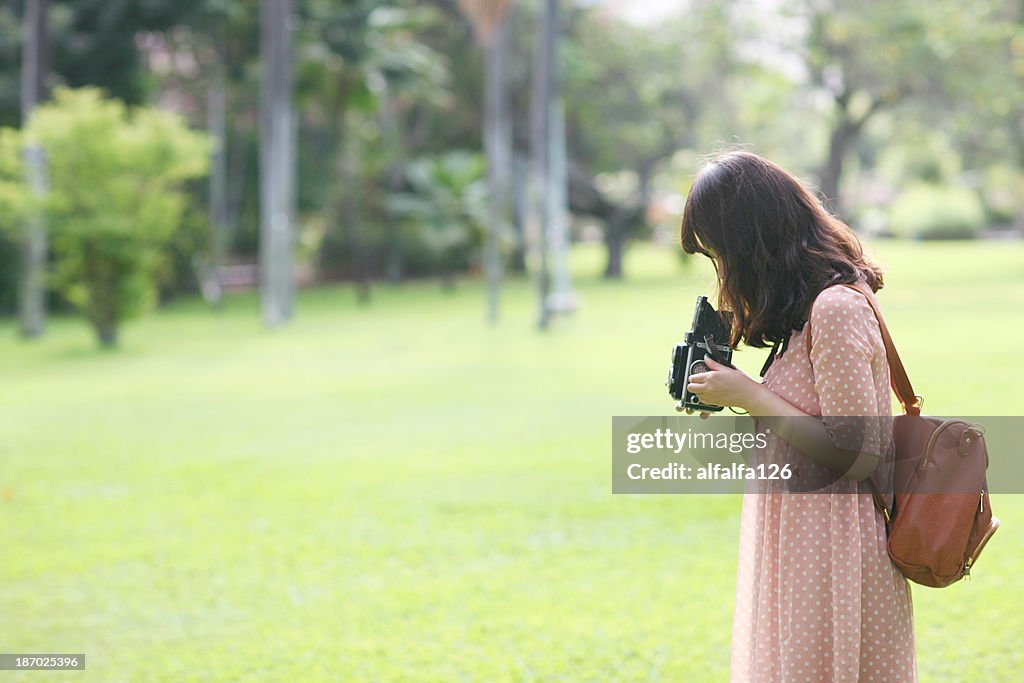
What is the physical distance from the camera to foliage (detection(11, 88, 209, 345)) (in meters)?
15.3

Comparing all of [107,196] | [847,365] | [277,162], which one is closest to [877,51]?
[277,162]

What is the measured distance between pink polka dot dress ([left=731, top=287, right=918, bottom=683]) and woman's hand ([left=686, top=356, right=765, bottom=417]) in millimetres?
105

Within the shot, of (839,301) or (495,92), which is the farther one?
(495,92)

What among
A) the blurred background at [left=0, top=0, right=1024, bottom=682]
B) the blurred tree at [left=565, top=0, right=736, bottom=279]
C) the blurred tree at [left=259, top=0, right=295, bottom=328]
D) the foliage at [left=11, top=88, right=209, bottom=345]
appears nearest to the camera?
the blurred background at [left=0, top=0, right=1024, bottom=682]

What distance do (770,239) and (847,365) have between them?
30 centimetres

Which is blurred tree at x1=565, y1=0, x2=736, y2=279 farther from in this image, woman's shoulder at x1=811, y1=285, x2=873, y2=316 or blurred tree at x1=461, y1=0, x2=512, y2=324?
woman's shoulder at x1=811, y1=285, x2=873, y2=316

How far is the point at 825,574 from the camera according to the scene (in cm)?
224

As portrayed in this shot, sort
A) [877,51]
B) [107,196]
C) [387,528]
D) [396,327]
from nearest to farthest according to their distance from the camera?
[387,528] < [107,196] < [396,327] < [877,51]

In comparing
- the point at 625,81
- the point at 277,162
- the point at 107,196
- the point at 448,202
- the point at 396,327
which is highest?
the point at 625,81

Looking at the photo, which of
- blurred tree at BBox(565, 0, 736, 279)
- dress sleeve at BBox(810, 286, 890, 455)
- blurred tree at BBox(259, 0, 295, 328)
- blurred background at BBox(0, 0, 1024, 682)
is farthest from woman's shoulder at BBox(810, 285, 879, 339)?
blurred tree at BBox(565, 0, 736, 279)

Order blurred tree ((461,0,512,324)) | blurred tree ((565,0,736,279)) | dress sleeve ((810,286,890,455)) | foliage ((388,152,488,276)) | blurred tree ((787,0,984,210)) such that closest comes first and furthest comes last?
dress sleeve ((810,286,890,455)), blurred tree ((461,0,512,324)), blurred tree ((787,0,984,210)), foliage ((388,152,488,276)), blurred tree ((565,0,736,279))

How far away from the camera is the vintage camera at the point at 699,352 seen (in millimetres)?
2273

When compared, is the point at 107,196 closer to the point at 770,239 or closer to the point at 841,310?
the point at 770,239

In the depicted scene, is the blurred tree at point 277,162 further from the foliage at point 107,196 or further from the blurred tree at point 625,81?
the blurred tree at point 625,81
